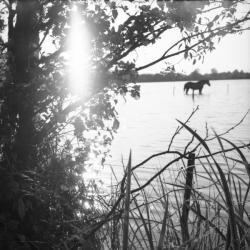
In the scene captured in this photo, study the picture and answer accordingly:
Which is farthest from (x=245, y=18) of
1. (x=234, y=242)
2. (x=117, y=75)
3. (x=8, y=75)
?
(x=234, y=242)

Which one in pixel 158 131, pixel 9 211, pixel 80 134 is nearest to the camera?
pixel 9 211

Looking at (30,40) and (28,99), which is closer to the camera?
(28,99)

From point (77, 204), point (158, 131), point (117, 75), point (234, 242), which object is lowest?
point (158, 131)

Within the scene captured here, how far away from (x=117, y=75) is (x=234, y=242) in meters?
2.61

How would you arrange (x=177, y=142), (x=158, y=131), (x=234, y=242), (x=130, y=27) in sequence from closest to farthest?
(x=234, y=242), (x=130, y=27), (x=177, y=142), (x=158, y=131)

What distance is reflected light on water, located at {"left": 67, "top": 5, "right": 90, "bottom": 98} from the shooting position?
3.82m

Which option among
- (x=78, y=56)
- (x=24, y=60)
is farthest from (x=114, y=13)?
(x=24, y=60)

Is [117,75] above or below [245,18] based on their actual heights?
below

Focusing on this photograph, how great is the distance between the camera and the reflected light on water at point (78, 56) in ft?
12.5

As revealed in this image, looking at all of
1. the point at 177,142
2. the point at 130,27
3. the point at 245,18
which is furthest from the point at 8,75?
the point at 177,142

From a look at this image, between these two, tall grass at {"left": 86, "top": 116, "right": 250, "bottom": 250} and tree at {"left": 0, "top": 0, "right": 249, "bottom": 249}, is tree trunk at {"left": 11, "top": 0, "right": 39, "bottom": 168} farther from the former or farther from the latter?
tall grass at {"left": 86, "top": 116, "right": 250, "bottom": 250}

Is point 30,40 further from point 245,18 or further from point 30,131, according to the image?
point 245,18

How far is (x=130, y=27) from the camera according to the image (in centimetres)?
373

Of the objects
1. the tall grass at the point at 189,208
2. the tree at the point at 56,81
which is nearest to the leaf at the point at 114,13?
the tree at the point at 56,81
